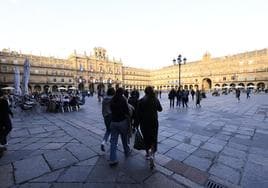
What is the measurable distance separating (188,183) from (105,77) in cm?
6543

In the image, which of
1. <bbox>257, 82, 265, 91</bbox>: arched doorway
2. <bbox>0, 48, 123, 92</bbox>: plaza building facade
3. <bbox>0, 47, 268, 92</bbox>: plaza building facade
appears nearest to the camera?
<bbox>0, 48, 123, 92</bbox>: plaza building facade

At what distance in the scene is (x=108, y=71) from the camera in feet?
Answer: 222

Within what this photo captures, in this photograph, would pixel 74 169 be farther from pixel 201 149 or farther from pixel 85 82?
pixel 85 82

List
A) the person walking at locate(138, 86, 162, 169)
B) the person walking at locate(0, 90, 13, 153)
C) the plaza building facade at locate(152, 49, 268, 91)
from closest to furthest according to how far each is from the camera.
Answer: the person walking at locate(138, 86, 162, 169)
the person walking at locate(0, 90, 13, 153)
the plaza building facade at locate(152, 49, 268, 91)

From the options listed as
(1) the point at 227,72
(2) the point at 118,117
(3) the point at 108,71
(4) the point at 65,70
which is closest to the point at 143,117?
(2) the point at 118,117

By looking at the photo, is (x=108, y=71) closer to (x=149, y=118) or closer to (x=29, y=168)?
(x=29, y=168)

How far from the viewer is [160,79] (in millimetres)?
80500

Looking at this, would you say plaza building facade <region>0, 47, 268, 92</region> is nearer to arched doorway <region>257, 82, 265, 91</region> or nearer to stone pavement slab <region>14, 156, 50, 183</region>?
arched doorway <region>257, 82, 265, 91</region>

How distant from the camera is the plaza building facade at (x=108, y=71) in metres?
48.8

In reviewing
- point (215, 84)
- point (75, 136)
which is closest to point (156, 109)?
point (75, 136)

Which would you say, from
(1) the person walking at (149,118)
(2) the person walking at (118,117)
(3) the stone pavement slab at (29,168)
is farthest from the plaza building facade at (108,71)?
(3) the stone pavement slab at (29,168)

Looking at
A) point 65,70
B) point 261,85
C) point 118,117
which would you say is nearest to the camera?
point 118,117

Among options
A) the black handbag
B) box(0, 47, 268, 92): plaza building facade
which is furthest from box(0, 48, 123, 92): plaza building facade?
the black handbag

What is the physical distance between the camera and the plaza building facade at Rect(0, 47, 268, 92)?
48.8m
